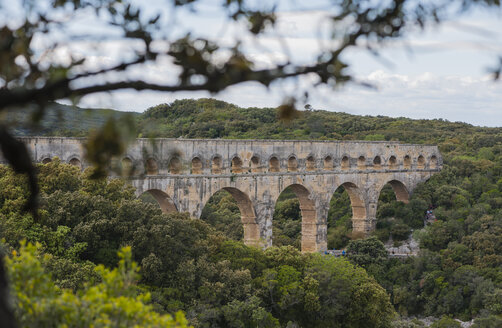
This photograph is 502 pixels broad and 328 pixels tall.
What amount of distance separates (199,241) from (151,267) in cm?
194

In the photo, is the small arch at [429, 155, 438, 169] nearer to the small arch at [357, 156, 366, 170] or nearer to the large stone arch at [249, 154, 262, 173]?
the small arch at [357, 156, 366, 170]

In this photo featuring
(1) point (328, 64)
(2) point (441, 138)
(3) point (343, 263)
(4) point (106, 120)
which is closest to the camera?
(4) point (106, 120)

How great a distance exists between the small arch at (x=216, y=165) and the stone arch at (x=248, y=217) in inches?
41.4

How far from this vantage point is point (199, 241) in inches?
550

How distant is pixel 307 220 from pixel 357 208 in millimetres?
3320

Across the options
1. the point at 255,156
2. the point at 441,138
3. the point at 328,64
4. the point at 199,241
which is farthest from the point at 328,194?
the point at 328,64

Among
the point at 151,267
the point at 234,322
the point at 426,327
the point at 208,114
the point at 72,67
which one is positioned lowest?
the point at 426,327

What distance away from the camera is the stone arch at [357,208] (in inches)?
1001

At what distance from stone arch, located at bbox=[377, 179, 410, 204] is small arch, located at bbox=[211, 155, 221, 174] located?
10.2 meters

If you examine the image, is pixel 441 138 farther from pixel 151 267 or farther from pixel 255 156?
pixel 151 267

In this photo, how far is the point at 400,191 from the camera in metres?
27.6

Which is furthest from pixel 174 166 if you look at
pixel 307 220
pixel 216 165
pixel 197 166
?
pixel 307 220

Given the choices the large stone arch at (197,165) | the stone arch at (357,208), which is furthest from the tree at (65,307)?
the stone arch at (357,208)

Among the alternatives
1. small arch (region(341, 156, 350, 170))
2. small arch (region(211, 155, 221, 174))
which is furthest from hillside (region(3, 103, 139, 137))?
small arch (region(341, 156, 350, 170))
